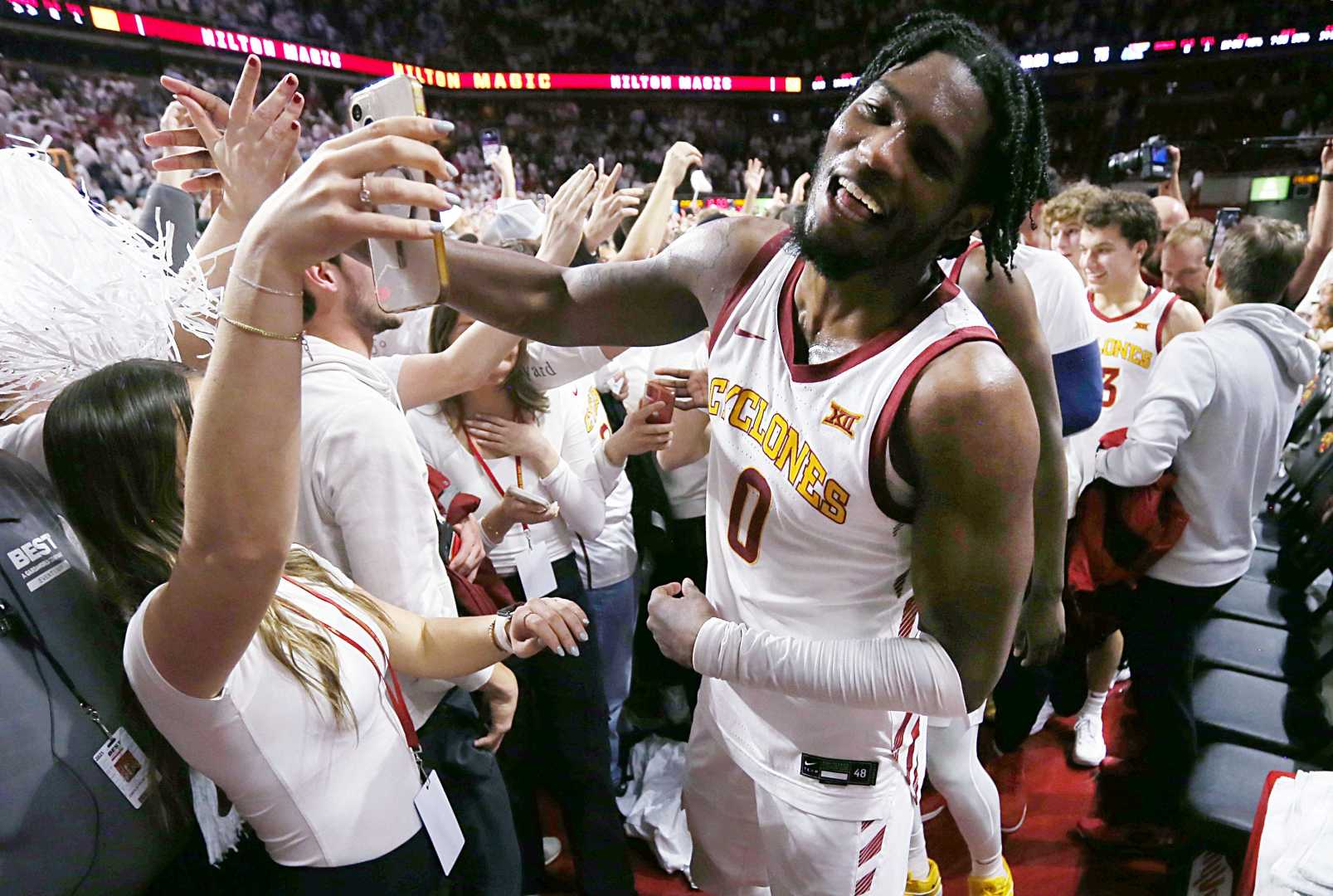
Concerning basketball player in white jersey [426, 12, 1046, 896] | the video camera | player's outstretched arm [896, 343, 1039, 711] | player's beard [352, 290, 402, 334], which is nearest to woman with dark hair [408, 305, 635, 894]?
player's beard [352, 290, 402, 334]

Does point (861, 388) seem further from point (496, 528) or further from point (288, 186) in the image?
point (496, 528)

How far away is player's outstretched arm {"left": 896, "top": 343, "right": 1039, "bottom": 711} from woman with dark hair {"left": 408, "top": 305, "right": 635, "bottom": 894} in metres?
1.14

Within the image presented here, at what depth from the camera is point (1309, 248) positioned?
3.98 meters

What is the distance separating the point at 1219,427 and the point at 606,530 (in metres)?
1.95

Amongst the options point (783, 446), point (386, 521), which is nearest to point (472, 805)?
point (386, 521)

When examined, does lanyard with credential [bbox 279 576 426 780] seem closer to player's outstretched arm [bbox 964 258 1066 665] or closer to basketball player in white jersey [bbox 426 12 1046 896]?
basketball player in white jersey [bbox 426 12 1046 896]

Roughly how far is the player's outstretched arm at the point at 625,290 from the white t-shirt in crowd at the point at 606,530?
0.75 meters

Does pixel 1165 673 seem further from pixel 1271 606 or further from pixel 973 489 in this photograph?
pixel 973 489

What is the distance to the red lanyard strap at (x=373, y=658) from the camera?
117cm

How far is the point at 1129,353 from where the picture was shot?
308 centimetres

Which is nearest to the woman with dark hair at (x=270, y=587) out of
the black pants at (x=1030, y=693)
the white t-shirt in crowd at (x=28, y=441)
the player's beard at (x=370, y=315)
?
the white t-shirt in crowd at (x=28, y=441)

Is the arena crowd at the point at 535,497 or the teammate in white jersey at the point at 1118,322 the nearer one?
the arena crowd at the point at 535,497

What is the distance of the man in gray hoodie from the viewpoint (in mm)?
2385

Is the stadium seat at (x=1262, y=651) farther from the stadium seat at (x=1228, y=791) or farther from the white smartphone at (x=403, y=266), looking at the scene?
the white smartphone at (x=403, y=266)
